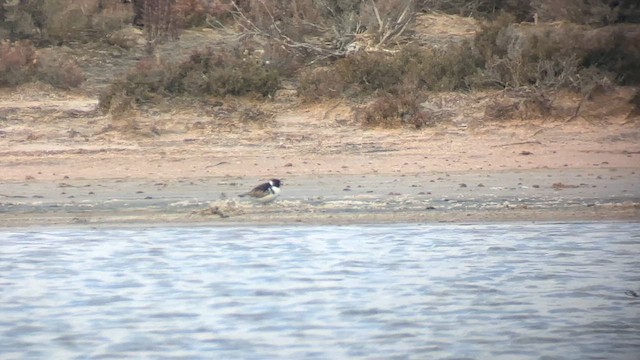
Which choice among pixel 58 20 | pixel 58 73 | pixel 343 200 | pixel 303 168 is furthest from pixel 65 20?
pixel 343 200

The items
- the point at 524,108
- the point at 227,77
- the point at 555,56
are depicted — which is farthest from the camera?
the point at 555,56

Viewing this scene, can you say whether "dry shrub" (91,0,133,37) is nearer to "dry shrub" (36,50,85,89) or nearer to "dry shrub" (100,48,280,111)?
"dry shrub" (36,50,85,89)

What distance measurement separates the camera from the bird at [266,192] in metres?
11.4

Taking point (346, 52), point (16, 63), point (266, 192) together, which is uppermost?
point (16, 63)

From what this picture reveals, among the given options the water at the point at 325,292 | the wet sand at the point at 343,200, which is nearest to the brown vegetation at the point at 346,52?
the wet sand at the point at 343,200

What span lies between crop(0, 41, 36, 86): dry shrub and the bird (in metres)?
5.53

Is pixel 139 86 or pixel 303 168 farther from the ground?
pixel 139 86

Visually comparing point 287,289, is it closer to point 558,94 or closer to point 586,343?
point 586,343

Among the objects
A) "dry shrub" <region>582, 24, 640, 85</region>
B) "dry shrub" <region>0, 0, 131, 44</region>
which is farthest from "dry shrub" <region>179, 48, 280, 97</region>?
"dry shrub" <region>582, 24, 640, 85</region>

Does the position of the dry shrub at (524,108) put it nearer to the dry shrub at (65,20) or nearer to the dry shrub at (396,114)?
the dry shrub at (396,114)

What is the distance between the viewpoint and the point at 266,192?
11.4 m

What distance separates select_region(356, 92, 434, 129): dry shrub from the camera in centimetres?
1457

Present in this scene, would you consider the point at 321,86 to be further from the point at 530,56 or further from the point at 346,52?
the point at 530,56

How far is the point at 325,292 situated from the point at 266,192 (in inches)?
108
